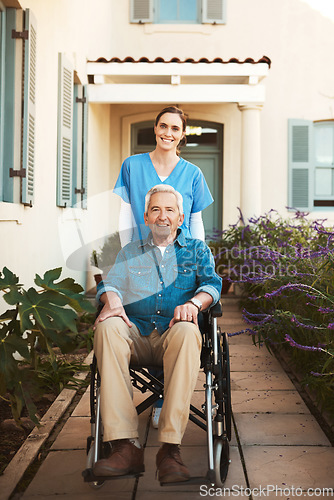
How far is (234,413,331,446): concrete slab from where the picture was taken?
277 centimetres

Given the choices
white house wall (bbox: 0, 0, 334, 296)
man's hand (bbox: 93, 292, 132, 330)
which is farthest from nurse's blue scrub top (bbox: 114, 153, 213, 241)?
white house wall (bbox: 0, 0, 334, 296)

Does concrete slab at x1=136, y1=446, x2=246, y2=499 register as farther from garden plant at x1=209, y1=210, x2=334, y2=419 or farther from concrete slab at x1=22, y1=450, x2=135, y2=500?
garden plant at x1=209, y1=210, x2=334, y2=419

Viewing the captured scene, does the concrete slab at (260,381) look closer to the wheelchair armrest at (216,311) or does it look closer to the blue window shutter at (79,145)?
the wheelchair armrest at (216,311)

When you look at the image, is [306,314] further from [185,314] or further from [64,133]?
[64,133]

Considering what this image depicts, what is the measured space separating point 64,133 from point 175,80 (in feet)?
6.50

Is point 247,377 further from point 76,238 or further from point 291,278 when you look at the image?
point 76,238

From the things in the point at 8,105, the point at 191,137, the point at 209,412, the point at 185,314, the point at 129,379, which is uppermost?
the point at 191,137

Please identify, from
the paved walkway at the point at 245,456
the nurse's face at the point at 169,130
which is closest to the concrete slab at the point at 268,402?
the paved walkway at the point at 245,456

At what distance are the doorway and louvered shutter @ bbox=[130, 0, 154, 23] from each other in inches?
59.8

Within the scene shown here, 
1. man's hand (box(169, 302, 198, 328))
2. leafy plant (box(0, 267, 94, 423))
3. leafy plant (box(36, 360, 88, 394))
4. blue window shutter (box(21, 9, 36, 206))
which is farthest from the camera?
blue window shutter (box(21, 9, 36, 206))

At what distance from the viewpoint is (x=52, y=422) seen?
3.01m

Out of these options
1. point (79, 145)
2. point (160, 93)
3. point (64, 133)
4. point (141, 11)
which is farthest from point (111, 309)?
point (141, 11)

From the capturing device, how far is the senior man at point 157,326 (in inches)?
84.5

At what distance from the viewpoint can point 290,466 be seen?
248 cm
